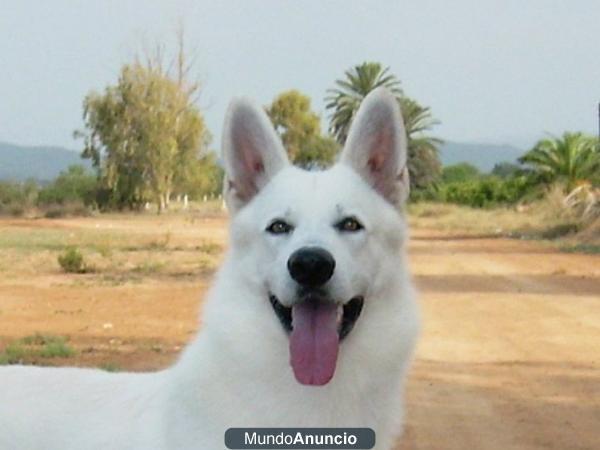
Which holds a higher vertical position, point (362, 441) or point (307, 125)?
point (307, 125)

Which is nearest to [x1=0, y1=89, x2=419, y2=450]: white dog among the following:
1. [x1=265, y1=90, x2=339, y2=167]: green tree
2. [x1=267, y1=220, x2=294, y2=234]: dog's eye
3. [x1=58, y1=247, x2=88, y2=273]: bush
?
[x1=267, y1=220, x2=294, y2=234]: dog's eye

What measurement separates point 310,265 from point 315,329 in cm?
31

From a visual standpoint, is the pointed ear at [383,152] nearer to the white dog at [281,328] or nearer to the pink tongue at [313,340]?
the white dog at [281,328]

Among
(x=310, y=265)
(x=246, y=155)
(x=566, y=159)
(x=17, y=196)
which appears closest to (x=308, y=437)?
(x=310, y=265)

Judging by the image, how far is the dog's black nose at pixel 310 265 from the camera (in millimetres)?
3645

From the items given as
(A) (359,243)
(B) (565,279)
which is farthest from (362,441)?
(B) (565,279)

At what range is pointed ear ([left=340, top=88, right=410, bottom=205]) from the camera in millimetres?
3965

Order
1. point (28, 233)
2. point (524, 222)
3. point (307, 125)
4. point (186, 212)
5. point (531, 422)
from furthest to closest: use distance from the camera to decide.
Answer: point (524, 222) < point (28, 233) < point (186, 212) < point (307, 125) < point (531, 422)

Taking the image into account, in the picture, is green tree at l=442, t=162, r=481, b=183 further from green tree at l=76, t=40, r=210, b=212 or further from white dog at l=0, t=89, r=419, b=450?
white dog at l=0, t=89, r=419, b=450

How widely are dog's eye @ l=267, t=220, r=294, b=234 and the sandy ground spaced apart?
68cm

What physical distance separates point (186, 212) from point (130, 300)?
174 centimetres

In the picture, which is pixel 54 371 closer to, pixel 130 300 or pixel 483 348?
pixel 483 348

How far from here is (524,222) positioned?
33219mm

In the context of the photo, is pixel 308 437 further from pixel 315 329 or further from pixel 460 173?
pixel 460 173
